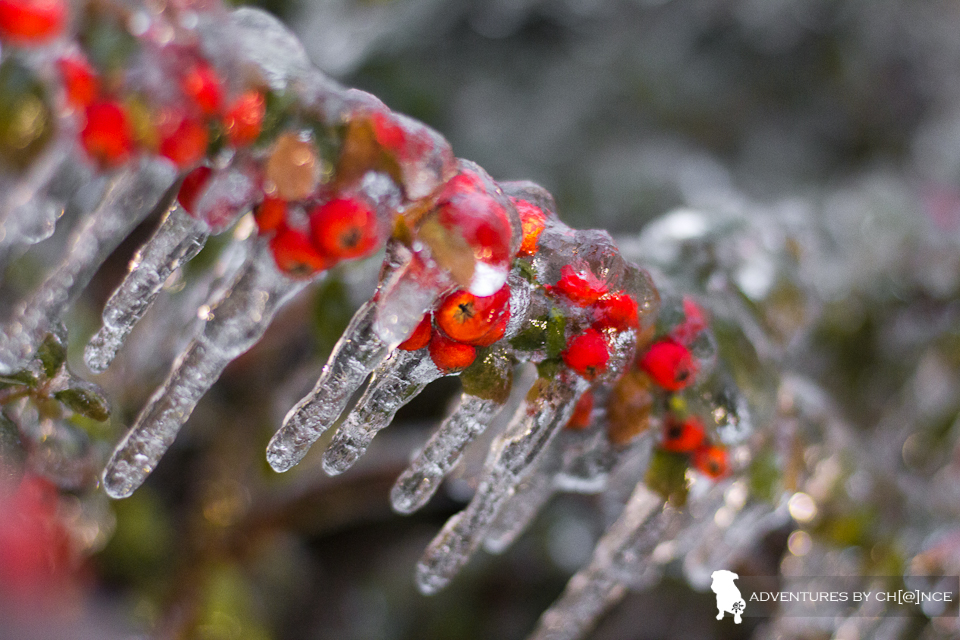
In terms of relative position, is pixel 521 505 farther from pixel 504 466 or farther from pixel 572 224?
pixel 572 224

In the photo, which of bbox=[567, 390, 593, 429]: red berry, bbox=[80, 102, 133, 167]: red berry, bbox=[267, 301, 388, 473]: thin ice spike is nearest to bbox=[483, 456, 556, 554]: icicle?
bbox=[567, 390, 593, 429]: red berry

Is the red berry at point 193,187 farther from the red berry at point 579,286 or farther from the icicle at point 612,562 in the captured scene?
the icicle at point 612,562

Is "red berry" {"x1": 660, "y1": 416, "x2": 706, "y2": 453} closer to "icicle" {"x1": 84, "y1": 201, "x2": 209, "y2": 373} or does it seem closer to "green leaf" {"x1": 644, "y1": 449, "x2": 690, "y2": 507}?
"green leaf" {"x1": 644, "y1": 449, "x2": 690, "y2": 507}

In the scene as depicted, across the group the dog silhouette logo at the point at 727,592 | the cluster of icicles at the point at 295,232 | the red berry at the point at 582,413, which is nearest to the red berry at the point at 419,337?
the cluster of icicles at the point at 295,232

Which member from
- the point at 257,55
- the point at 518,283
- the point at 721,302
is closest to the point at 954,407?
the point at 721,302

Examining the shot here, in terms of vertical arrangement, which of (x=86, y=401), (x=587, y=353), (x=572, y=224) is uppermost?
(x=572, y=224)

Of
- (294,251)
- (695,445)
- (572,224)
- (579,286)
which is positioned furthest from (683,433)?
(572,224)

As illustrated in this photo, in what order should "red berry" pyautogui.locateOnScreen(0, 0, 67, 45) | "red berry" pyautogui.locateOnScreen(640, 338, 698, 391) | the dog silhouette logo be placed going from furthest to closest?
the dog silhouette logo < "red berry" pyautogui.locateOnScreen(640, 338, 698, 391) < "red berry" pyautogui.locateOnScreen(0, 0, 67, 45)
